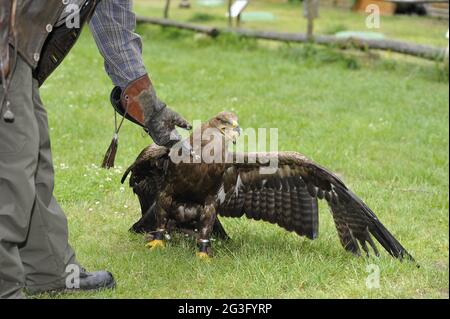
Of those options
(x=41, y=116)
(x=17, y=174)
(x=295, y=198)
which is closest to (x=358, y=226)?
(x=295, y=198)

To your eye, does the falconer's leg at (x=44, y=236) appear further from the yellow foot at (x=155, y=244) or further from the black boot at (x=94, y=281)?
the yellow foot at (x=155, y=244)

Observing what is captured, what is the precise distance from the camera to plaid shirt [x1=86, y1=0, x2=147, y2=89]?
462cm

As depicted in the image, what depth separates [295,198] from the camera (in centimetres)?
551

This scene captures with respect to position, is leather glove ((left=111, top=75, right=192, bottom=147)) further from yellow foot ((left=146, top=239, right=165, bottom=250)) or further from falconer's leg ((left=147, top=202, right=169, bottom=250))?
yellow foot ((left=146, top=239, right=165, bottom=250))

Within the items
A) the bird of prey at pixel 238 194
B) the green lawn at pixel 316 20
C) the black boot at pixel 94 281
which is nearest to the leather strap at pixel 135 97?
the bird of prey at pixel 238 194

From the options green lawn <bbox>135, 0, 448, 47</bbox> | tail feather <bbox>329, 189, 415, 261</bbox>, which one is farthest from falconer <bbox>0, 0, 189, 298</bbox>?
green lawn <bbox>135, 0, 448, 47</bbox>

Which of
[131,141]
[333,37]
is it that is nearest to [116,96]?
[131,141]

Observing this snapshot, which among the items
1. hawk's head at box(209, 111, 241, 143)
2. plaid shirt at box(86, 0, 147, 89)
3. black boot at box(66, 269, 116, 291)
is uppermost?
plaid shirt at box(86, 0, 147, 89)

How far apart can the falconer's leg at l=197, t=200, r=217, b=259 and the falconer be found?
725 millimetres

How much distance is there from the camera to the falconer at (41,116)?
3.87m

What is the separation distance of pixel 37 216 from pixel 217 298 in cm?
117

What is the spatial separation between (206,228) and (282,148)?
3.34 metres

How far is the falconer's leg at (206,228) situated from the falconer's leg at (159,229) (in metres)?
0.29
